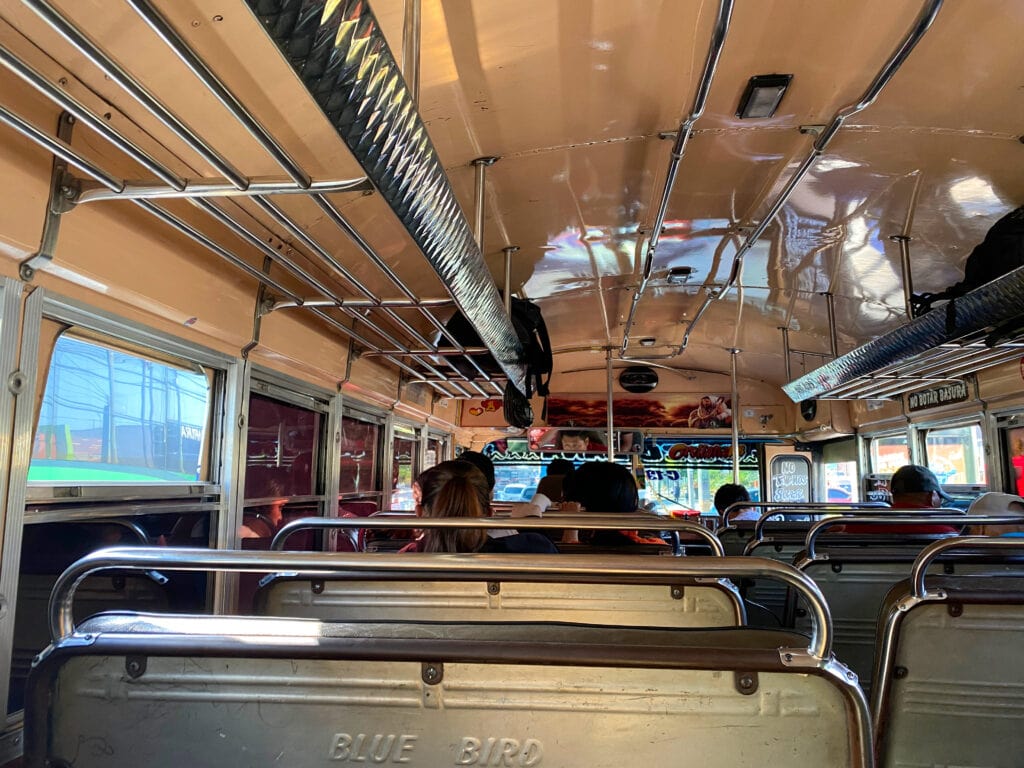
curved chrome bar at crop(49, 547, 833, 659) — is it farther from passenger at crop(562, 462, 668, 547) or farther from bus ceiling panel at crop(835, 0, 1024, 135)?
passenger at crop(562, 462, 668, 547)

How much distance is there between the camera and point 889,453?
23.9 feet

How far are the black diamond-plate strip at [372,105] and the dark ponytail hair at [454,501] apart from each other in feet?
2.50

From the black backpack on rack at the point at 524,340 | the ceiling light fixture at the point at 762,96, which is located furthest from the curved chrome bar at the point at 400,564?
the black backpack on rack at the point at 524,340

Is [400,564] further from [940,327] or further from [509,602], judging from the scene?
[940,327]

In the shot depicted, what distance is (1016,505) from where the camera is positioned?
3852mm

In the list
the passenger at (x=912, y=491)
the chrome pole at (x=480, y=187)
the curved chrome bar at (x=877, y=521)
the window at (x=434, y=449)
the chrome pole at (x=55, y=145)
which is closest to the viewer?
the chrome pole at (x=55, y=145)

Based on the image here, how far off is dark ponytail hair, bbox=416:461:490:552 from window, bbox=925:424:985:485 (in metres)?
4.66

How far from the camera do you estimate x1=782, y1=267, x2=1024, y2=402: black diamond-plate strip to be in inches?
117

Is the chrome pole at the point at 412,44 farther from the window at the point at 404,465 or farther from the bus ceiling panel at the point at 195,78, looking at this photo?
the window at the point at 404,465

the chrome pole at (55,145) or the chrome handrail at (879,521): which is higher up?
the chrome pole at (55,145)

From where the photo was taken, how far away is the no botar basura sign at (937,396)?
5.52m

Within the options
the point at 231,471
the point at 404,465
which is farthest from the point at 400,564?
the point at 404,465

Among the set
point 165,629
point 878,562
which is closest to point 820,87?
point 878,562

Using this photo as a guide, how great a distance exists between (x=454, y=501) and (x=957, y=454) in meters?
5.20
